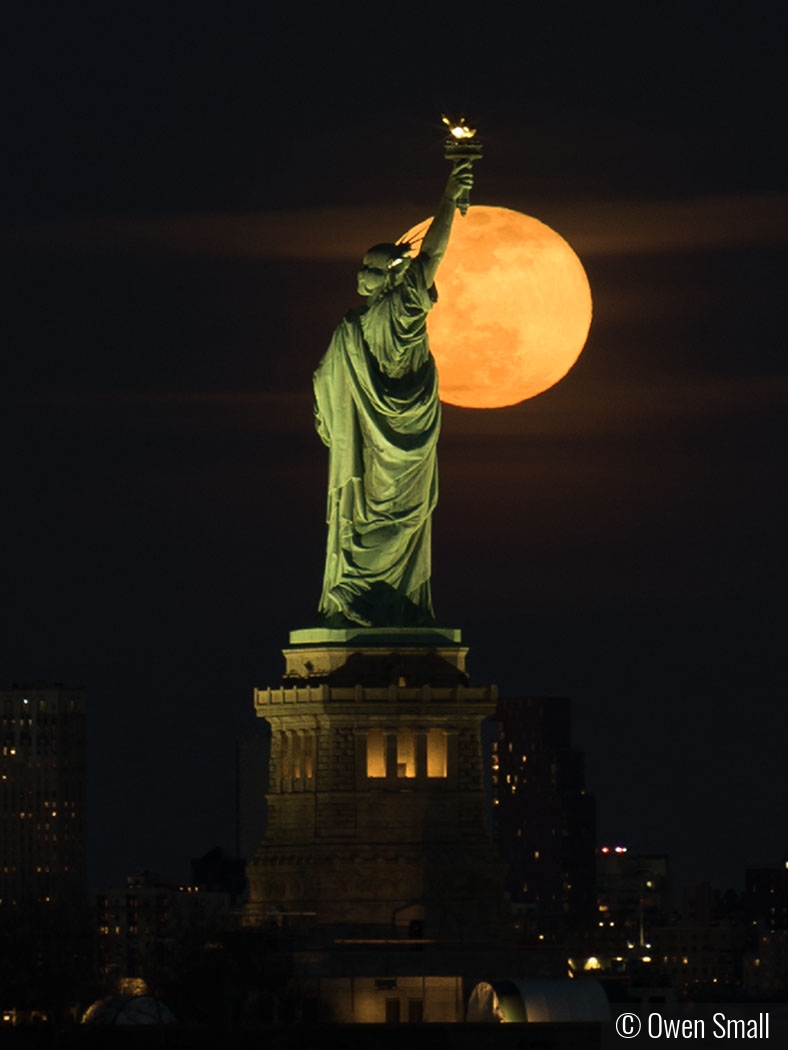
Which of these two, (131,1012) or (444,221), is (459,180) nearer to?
(444,221)

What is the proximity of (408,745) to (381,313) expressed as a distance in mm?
9204

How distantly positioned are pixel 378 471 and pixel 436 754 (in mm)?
6200

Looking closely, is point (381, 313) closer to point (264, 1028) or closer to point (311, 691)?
point (311, 691)

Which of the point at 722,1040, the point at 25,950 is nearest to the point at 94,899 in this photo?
the point at 25,950

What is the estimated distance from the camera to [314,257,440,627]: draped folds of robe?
112375 millimetres

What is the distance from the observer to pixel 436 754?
368 ft

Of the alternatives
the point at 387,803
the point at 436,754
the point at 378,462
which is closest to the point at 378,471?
the point at 378,462

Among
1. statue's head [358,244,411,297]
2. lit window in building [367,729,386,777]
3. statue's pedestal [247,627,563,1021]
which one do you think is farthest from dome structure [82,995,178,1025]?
statue's head [358,244,411,297]

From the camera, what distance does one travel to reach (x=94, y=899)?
6924 inches

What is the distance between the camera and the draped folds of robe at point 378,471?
11238cm

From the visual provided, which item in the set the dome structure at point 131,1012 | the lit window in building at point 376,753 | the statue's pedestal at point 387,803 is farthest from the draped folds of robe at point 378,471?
the dome structure at point 131,1012

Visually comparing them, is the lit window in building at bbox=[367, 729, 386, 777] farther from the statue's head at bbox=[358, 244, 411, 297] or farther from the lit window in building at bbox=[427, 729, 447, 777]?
the statue's head at bbox=[358, 244, 411, 297]

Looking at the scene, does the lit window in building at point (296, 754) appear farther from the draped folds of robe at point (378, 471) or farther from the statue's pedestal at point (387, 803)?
the draped folds of robe at point (378, 471)

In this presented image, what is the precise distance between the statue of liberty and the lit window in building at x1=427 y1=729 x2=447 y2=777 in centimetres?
241
